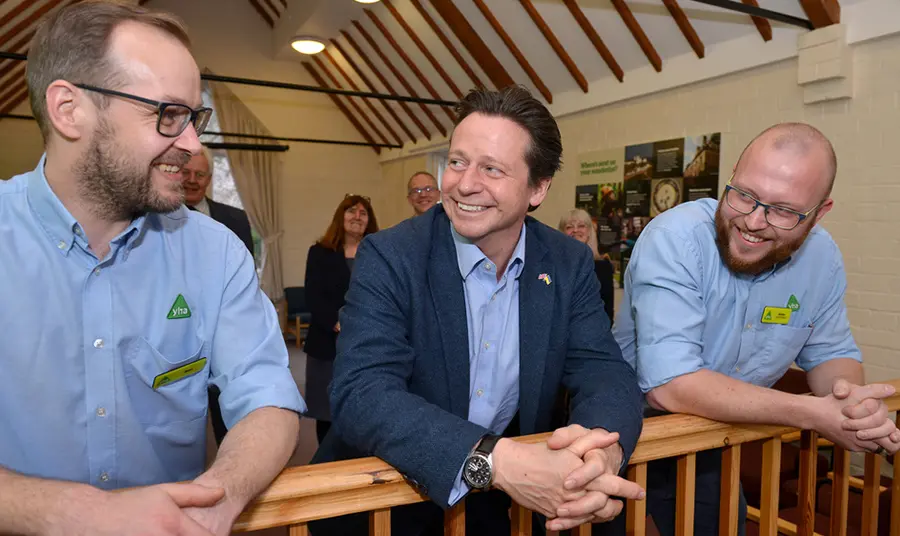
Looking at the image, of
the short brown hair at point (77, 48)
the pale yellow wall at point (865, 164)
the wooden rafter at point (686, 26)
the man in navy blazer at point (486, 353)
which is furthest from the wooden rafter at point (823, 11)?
the short brown hair at point (77, 48)

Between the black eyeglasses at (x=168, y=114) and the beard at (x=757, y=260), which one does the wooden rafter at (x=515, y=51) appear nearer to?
the beard at (x=757, y=260)

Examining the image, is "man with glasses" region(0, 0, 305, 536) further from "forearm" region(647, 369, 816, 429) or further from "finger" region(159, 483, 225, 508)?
"forearm" region(647, 369, 816, 429)

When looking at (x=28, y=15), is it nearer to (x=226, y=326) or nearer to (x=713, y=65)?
(x=713, y=65)

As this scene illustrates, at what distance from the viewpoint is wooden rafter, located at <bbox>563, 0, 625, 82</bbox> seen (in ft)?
19.0

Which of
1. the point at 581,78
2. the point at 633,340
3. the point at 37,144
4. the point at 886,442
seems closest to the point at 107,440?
the point at 633,340

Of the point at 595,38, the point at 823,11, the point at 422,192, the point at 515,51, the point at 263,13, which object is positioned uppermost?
the point at 263,13

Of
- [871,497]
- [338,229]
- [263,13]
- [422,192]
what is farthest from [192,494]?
[263,13]

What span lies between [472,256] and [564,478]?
24.5 inches

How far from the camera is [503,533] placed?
1.73 metres

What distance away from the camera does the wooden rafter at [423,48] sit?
8.30 m

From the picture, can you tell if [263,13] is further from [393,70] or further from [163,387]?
[163,387]

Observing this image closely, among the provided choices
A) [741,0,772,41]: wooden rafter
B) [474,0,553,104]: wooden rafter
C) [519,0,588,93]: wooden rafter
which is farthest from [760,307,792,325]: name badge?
[474,0,553,104]: wooden rafter

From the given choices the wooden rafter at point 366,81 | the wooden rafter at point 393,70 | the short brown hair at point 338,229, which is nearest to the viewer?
the short brown hair at point 338,229

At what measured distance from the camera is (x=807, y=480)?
64.6 inches
